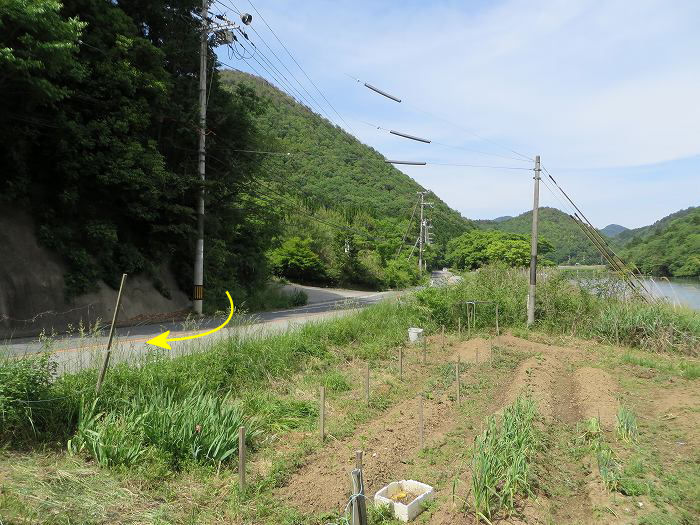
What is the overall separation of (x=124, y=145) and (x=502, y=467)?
13.6 metres

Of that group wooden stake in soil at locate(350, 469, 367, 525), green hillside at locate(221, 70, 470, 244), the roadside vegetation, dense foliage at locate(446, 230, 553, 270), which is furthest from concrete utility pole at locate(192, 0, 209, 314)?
dense foliage at locate(446, 230, 553, 270)

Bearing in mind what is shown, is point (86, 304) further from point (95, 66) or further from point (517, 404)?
point (517, 404)

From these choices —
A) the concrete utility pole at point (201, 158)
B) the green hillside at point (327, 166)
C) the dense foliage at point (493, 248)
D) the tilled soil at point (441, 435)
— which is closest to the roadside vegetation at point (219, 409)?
the tilled soil at point (441, 435)

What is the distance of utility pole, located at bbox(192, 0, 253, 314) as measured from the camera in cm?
1662

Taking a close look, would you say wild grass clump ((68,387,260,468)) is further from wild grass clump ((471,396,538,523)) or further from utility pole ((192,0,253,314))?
utility pole ((192,0,253,314))

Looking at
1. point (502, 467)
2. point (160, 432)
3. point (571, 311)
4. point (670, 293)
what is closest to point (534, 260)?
point (571, 311)

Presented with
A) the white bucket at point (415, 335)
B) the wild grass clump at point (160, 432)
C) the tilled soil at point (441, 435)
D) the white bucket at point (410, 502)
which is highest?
the wild grass clump at point (160, 432)

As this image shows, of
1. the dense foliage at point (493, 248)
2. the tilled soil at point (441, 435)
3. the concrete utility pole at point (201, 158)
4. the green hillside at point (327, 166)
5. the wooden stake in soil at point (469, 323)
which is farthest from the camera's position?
the dense foliage at point (493, 248)

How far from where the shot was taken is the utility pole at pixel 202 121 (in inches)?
655

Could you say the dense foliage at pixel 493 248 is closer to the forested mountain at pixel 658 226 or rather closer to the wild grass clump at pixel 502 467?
the forested mountain at pixel 658 226

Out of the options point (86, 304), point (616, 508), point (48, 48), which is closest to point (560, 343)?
point (616, 508)

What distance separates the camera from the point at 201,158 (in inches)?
667

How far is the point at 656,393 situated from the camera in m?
8.05

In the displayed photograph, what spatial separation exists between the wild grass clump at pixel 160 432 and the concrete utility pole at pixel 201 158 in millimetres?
11943
